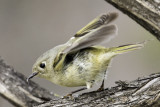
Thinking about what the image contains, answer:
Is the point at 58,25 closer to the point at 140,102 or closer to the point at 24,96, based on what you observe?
the point at 24,96

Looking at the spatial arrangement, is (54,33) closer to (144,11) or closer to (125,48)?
(144,11)

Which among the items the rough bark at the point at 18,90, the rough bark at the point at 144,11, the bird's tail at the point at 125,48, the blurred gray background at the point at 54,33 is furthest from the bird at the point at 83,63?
the blurred gray background at the point at 54,33

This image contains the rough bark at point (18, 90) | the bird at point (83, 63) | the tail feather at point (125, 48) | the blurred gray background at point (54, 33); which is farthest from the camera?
the blurred gray background at point (54, 33)

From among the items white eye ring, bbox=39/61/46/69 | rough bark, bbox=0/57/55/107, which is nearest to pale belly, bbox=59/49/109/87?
white eye ring, bbox=39/61/46/69

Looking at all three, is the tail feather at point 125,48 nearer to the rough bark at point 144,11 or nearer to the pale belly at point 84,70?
the pale belly at point 84,70

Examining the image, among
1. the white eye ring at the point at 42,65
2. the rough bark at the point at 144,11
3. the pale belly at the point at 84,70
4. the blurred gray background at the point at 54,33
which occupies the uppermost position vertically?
the blurred gray background at the point at 54,33

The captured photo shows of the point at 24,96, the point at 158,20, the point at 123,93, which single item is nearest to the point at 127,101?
the point at 123,93

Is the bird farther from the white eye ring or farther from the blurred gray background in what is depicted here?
the blurred gray background
